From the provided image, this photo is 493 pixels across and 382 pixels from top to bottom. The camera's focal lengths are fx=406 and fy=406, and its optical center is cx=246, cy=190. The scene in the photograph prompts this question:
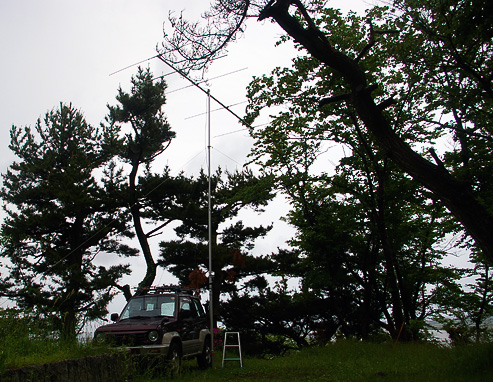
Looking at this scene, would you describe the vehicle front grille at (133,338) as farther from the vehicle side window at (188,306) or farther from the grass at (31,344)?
the grass at (31,344)

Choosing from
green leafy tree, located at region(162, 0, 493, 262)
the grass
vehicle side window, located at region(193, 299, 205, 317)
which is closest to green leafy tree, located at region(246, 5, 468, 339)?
green leafy tree, located at region(162, 0, 493, 262)

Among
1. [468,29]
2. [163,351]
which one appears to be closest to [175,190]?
[163,351]

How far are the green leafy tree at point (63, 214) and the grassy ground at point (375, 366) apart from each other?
42.0 feet

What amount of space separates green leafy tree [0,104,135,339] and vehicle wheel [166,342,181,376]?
12.0m

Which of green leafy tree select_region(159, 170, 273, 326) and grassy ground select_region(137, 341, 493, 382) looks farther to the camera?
green leafy tree select_region(159, 170, 273, 326)

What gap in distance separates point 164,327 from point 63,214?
16675 millimetres

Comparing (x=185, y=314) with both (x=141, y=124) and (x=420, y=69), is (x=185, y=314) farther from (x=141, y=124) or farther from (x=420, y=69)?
(x=141, y=124)

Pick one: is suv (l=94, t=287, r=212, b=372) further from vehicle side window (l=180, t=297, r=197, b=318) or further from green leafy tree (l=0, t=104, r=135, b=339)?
green leafy tree (l=0, t=104, r=135, b=339)

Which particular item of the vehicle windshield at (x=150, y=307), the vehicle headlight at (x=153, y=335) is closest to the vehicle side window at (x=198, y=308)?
the vehicle windshield at (x=150, y=307)

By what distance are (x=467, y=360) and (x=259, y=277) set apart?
835 inches

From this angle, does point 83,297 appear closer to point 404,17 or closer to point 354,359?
point 354,359

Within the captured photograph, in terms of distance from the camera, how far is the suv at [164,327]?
9.21m

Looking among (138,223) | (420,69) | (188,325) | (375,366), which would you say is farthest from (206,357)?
(138,223)

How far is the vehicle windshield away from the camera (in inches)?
416
